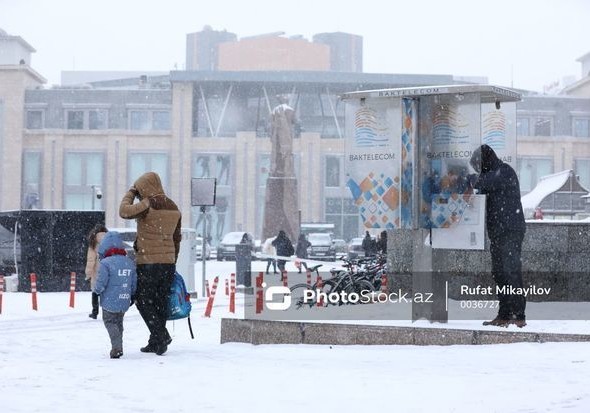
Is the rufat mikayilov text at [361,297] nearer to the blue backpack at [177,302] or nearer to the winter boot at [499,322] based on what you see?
the winter boot at [499,322]

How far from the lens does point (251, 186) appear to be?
227 ft

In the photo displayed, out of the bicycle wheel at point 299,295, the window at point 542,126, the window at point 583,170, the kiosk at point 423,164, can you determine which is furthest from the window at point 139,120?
the kiosk at point 423,164

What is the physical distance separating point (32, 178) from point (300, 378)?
64.1 metres

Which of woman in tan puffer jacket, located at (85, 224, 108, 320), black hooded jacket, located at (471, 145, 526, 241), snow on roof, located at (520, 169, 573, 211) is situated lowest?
woman in tan puffer jacket, located at (85, 224, 108, 320)

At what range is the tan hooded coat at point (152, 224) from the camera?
9539 mm

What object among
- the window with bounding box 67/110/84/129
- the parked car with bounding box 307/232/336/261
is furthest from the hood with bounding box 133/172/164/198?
the window with bounding box 67/110/84/129

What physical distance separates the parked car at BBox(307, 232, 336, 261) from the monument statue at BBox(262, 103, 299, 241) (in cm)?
134

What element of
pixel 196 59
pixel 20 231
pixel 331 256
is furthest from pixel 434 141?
pixel 196 59

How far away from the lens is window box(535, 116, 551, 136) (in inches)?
2874

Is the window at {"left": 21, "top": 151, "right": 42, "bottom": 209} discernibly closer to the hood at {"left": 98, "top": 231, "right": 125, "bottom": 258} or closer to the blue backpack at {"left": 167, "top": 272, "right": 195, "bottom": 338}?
the hood at {"left": 98, "top": 231, "right": 125, "bottom": 258}

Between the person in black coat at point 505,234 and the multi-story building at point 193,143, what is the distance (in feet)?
194

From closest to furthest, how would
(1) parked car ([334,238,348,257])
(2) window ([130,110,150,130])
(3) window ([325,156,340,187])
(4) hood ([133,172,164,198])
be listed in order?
(4) hood ([133,172,164,198]) → (1) parked car ([334,238,348,257]) → (3) window ([325,156,340,187]) → (2) window ([130,110,150,130])

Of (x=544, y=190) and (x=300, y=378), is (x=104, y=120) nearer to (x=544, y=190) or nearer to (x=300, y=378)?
(x=544, y=190)

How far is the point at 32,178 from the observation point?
226 ft
